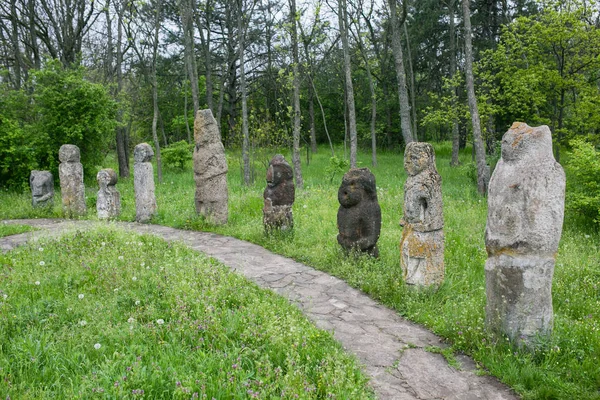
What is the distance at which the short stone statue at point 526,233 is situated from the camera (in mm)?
4926

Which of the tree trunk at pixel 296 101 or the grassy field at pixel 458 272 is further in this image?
the tree trunk at pixel 296 101

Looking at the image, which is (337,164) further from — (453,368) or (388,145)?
(453,368)

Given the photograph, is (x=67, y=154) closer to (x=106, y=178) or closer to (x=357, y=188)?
(x=106, y=178)

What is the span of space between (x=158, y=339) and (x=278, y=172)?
547 centimetres

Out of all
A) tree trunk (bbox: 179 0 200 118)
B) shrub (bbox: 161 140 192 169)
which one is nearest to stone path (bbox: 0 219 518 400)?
tree trunk (bbox: 179 0 200 118)

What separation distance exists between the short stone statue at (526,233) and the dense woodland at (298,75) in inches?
285

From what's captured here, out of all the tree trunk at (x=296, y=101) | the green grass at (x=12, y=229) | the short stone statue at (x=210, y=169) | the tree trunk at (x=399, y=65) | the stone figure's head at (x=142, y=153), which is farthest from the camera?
the tree trunk at (x=296, y=101)

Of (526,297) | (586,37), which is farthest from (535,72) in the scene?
(526,297)

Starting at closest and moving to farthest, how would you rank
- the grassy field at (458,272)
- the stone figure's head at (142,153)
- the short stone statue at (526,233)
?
the grassy field at (458,272) < the short stone statue at (526,233) < the stone figure's head at (142,153)

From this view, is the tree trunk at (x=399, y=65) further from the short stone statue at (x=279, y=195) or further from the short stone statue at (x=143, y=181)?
the short stone statue at (x=143, y=181)

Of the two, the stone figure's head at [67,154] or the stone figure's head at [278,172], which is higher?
the stone figure's head at [67,154]

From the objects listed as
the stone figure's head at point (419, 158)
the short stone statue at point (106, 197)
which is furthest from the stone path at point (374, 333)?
the short stone statue at point (106, 197)

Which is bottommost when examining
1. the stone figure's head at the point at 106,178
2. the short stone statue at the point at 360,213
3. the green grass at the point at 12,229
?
the green grass at the point at 12,229

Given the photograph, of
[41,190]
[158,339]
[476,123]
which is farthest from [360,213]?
[41,190]
